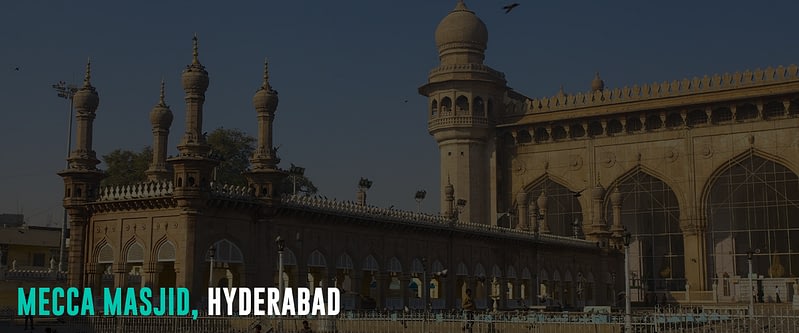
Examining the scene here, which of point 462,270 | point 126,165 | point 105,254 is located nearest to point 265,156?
point 105,254

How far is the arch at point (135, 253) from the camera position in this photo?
2972cm

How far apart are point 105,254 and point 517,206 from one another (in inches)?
1297

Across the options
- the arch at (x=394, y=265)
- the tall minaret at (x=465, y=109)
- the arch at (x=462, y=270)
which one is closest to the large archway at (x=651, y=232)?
the tall minaret at (x=465, y=109)

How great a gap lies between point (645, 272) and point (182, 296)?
126 ft

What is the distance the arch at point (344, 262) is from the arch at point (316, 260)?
76cm

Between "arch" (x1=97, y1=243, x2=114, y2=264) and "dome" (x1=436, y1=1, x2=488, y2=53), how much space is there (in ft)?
112

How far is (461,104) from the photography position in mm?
60906

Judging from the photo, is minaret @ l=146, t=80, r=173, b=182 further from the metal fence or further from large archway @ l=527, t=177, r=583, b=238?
large archway @ l=527, t=177, r=583, b=238

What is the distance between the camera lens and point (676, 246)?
58062 millimetres

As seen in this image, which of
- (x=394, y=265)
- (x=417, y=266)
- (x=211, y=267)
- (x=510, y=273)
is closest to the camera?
(x=211, y=267)

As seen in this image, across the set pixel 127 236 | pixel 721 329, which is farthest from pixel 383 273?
pixel 721 329

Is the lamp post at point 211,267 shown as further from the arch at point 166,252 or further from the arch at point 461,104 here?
the arch at point 461,104

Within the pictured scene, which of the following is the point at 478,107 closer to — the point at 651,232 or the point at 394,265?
the point at 651,232

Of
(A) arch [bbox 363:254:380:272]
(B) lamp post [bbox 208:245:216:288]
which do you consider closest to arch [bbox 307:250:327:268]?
(A) arch [bbox 363:254:380:272]
